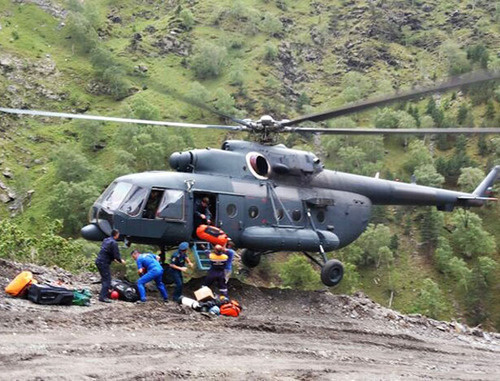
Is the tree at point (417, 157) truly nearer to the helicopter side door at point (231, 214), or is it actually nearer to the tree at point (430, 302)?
the tree at point (430, 302)

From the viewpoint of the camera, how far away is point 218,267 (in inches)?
582

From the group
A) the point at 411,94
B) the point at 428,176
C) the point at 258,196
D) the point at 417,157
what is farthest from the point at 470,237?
the point at 411,94

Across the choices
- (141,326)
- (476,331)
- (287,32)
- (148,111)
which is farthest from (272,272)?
(287,32)

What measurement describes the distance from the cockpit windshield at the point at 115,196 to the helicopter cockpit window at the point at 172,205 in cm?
94

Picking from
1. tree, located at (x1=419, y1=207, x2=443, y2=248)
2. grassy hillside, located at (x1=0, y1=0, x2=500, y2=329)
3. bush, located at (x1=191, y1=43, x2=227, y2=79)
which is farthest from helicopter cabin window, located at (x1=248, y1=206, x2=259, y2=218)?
bush, located at (x1=191, y1=43, x2=227, y2=79)

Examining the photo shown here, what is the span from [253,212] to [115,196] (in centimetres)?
391

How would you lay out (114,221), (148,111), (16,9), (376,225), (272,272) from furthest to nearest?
(16,9)
(148,111)
(376,225)
(272,272)
(114,221)

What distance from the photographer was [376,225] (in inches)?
3157

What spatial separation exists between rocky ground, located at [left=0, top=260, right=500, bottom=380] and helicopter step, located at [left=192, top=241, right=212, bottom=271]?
1.40 metres

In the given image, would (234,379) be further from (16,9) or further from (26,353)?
(16,9)

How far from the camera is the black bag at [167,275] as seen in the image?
15.4 meters

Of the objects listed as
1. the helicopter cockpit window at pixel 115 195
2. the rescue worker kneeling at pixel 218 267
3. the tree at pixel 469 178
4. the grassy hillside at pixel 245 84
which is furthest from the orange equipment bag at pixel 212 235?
the tree at pixel 469 178

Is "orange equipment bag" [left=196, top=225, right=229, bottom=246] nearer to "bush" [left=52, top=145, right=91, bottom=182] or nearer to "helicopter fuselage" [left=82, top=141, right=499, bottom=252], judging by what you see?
"helicopter fuselage" [left=82, top=141, right=499, bottom=252]

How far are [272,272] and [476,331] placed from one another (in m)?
54.4
